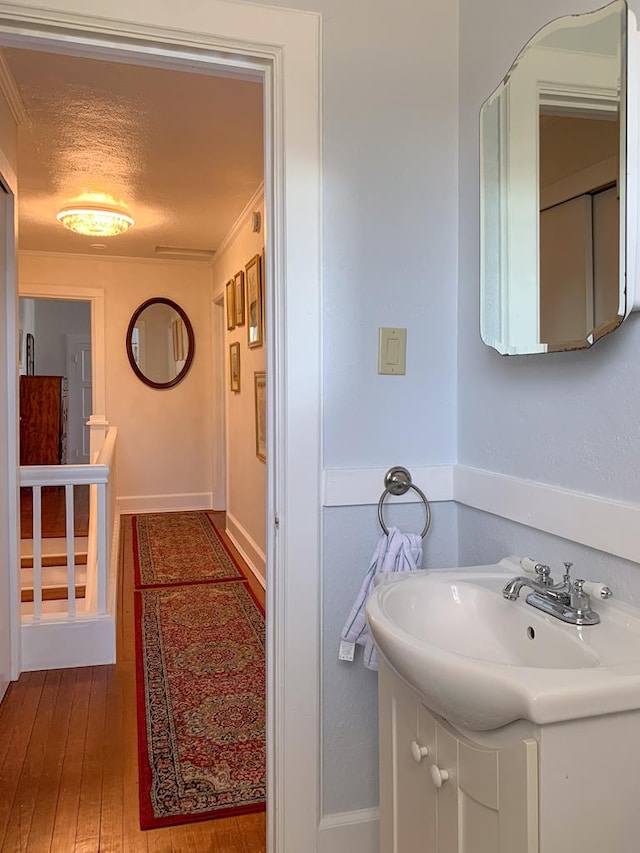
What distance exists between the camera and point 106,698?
2662mm

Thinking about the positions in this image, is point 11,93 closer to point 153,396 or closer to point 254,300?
point 254,300

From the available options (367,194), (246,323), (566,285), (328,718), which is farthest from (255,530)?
(566,285)

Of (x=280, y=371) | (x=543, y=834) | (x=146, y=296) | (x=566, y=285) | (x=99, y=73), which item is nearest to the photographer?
(x=543, y=834)

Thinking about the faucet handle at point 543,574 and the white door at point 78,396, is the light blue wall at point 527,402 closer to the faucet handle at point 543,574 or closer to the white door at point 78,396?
the faucet handle at point 543,574

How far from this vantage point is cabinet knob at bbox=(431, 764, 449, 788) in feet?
3.60

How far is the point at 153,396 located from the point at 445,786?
18.0 feet

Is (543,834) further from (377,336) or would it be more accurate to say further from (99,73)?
(99,73)

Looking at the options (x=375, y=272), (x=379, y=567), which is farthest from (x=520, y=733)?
(x=375, y=272)

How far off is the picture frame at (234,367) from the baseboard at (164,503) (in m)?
1.40

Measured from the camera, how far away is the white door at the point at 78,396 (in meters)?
8.45

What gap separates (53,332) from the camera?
8.70 metres

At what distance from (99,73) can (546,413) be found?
2.15 meters

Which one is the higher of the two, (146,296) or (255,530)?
(146,296)

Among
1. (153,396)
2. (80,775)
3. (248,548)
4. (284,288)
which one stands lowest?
(80,775)
